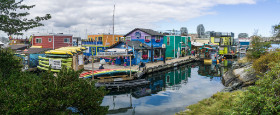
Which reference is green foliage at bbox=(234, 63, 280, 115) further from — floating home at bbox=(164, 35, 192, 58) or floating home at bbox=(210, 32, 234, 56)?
floating home at bbox=(210, 32, 234, 56)

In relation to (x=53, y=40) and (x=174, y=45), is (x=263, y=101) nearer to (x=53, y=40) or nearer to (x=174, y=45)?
(x=53, y=40)

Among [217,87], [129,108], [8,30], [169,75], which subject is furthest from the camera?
[169,75]

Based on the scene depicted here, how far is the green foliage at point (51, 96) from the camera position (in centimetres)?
638

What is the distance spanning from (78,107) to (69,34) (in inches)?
1460

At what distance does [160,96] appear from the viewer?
876 inches

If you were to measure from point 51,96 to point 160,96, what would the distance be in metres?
16.3

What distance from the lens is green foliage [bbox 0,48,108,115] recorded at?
638 cm

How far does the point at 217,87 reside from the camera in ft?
85.1

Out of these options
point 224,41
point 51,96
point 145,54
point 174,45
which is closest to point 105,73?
point 145,54

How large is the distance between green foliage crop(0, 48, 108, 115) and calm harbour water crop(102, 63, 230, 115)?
9496 mm

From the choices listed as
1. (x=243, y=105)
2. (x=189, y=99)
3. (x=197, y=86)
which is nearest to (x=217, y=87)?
(x=197, y=86)

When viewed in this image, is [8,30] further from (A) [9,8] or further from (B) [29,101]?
(B) [29,101]

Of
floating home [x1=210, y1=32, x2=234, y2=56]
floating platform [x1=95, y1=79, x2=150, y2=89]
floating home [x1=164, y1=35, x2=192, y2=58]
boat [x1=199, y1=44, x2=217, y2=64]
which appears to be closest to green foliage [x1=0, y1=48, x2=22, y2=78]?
floating platform [x1=95, y1=79, x2=150, y2=89]

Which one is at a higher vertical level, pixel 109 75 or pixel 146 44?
pixel 146 44
